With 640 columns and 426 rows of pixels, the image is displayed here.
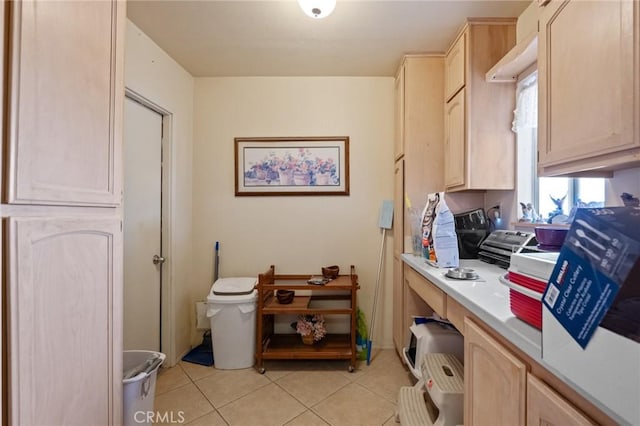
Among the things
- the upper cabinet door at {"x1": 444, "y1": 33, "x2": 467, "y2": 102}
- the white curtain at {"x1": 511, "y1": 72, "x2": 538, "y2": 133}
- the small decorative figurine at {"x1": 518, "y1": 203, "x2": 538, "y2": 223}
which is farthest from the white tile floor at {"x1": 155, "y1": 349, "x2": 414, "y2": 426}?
the upper cabinet door at {"x1": 444, "y1": 33, "x2": 467, "y2": 102}

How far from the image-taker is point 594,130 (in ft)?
2.84

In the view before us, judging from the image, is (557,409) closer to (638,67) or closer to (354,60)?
(638,67)

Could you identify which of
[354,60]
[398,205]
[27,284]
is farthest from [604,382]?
[354,60]

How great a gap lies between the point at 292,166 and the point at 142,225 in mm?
1234

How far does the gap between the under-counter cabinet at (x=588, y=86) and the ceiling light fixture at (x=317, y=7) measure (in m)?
0.98

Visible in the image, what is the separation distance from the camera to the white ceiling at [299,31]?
5.17 ft

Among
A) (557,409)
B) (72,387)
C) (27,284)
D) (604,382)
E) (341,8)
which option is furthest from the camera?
(341,8)

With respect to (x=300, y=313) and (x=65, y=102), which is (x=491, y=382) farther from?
(x=65, y=102)

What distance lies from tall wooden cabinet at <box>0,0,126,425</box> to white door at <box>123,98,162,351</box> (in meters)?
0.86

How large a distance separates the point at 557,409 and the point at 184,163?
2.55 m

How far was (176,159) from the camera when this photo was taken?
7.13ft

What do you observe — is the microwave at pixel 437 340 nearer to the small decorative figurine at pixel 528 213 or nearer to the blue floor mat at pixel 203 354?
the small decorative figurine at pixel 528 213

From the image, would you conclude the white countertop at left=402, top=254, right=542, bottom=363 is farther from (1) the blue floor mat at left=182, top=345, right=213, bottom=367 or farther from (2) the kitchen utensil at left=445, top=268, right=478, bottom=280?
(1) the blue floor mat at left=182, top=345, right=213, bottom=367

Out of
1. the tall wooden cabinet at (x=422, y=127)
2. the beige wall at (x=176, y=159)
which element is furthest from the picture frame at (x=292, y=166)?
the tall wooden cabinet at (x=422, y=127)
